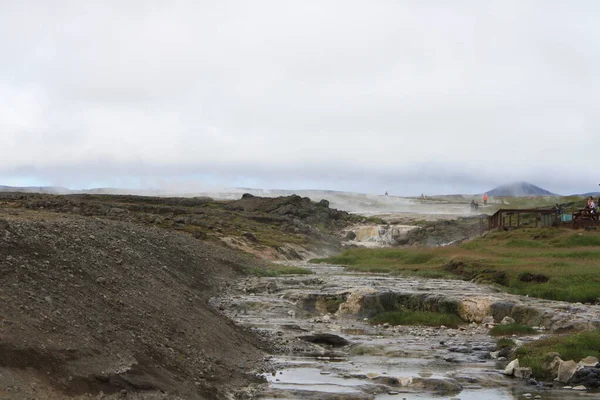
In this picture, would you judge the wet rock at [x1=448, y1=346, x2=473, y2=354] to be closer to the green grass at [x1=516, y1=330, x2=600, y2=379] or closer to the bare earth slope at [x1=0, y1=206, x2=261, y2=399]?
the green grass at [x1=516, y1=330, x2=600, y2=379]

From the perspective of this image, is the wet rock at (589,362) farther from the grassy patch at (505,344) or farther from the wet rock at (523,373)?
the grassy patch at (505,344)

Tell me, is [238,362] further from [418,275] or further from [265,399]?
[418,275]

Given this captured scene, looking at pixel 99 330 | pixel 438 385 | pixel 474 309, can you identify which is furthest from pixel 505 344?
pixel 99 330

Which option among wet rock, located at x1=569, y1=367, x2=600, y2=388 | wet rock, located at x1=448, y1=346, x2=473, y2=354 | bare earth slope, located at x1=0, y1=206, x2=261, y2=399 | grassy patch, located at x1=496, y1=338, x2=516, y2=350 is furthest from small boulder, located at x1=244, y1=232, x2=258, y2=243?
wet rock, located at x1=569, y1=367, x2=600, y2=388

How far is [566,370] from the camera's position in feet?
70.7

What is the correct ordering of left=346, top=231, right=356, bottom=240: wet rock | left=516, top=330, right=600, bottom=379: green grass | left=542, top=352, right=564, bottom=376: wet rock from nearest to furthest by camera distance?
1. left=542, top=352, right=564, bottom=376: wet rock
2. left=516, top=330, right=600, bottom=379: green grass
3. left=346, top=231, right=356, bottom=240: wet rock

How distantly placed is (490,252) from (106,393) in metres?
52.0

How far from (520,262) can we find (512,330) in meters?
23.4

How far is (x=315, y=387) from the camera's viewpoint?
19656 mm

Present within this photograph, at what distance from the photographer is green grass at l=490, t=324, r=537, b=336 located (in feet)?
101

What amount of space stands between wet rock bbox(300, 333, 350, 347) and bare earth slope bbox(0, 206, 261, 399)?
2647 millimetres

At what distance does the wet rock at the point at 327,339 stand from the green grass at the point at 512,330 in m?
6.73

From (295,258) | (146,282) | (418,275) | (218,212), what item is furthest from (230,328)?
(218,212)

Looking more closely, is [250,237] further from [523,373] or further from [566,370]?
[566,370]
